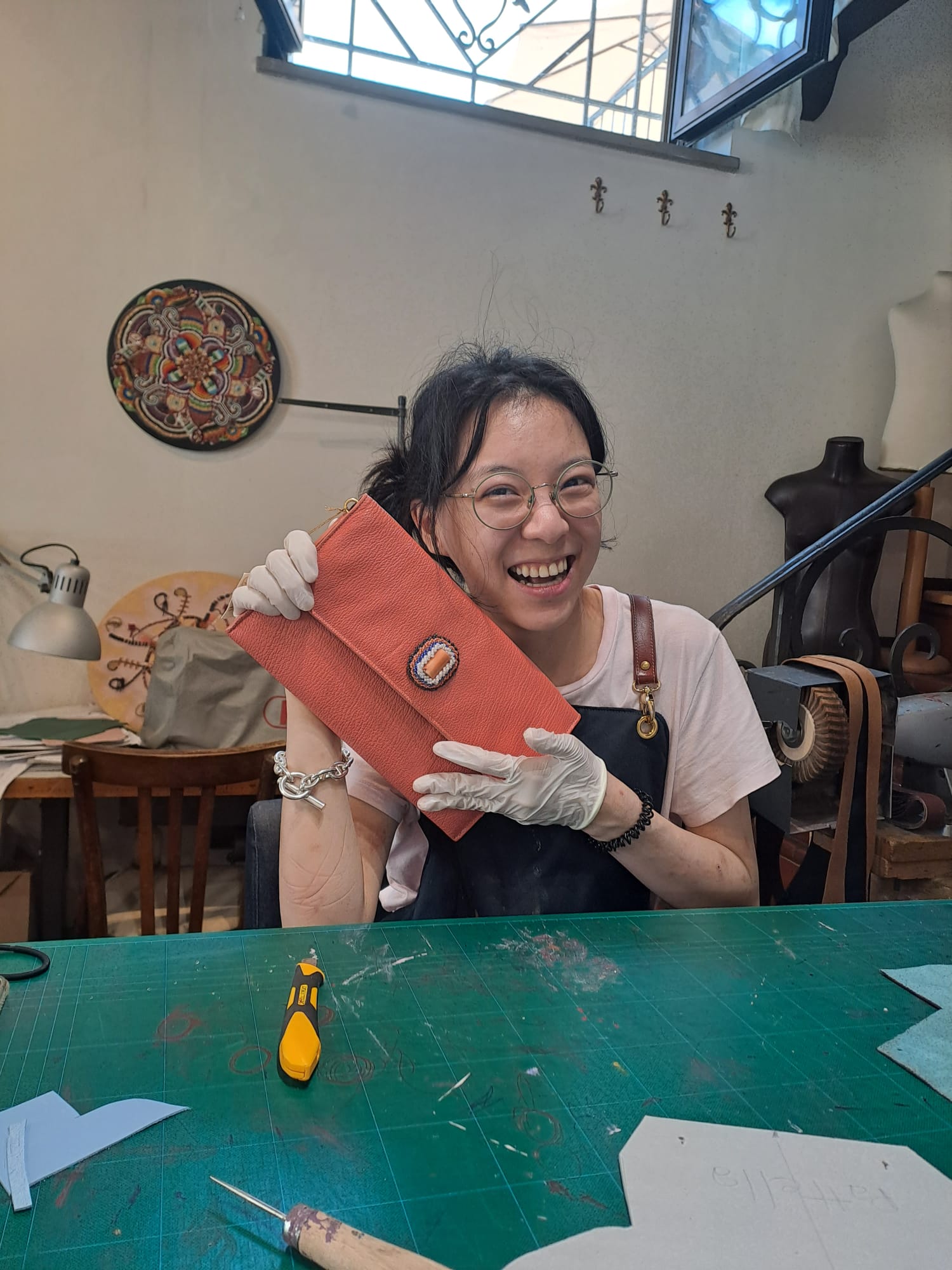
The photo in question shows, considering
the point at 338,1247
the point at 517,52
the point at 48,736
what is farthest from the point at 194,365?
the point at 338,1247

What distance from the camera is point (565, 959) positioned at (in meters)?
1.16

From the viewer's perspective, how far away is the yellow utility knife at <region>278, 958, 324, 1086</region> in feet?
2.85

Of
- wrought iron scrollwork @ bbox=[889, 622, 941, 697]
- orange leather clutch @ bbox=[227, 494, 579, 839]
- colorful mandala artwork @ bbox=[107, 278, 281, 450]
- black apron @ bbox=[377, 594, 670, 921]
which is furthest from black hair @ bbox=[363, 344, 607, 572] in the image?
colorful mandala artwork @ bbox=[107, 278, 281, 450]

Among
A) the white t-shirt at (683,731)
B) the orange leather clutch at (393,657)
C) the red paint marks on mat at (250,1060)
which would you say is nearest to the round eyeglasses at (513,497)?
the orange leather clutch at (393,657)

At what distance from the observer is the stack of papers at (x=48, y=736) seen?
8.48 ft

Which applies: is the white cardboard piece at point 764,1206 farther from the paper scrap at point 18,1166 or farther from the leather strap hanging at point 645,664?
the leather strap hanging at point 645,664

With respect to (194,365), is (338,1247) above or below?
below

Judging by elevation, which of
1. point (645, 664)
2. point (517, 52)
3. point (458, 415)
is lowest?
point (645, 664)

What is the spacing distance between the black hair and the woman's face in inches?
0.6

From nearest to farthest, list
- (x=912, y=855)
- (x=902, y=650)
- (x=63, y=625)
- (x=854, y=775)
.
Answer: (x=854, y=775)
(x=912, y=855)
(x=63, y=625)
(x=902, y=650)

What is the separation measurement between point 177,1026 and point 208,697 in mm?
1921

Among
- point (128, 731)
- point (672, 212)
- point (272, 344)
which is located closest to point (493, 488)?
point (128, 731)

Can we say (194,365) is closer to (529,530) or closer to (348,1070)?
(529,530)

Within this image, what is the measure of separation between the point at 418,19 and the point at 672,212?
1270 millimetres
